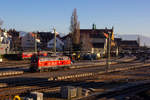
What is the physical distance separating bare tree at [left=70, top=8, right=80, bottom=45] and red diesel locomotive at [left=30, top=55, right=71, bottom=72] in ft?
91.3

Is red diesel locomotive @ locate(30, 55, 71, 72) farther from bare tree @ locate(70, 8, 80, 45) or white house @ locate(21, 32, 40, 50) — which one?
white house @ locate(21, 32, 40, 50)

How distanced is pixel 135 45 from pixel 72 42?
73.3 m

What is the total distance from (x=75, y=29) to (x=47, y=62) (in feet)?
113

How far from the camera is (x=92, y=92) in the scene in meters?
21.2

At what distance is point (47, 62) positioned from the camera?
1412 inches

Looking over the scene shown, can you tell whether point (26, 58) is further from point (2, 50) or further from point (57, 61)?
point (57, 61)

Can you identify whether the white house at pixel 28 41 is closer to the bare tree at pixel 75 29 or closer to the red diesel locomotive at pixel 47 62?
the bare tree at pixel 75 29

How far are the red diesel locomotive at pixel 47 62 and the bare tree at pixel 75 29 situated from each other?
91.3ft

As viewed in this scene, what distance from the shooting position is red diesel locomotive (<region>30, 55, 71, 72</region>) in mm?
34541

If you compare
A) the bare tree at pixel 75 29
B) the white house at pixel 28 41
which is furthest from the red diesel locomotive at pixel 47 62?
the white house at pixel 28 41

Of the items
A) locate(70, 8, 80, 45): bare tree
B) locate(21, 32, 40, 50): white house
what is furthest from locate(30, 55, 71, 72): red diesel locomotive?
locate(21, 32, 40, 50): white house

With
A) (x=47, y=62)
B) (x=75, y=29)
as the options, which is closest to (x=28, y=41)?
(x=75, y=29)

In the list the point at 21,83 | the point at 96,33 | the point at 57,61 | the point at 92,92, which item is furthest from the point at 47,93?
the point at 96,33

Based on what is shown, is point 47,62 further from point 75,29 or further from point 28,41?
point 28,41
